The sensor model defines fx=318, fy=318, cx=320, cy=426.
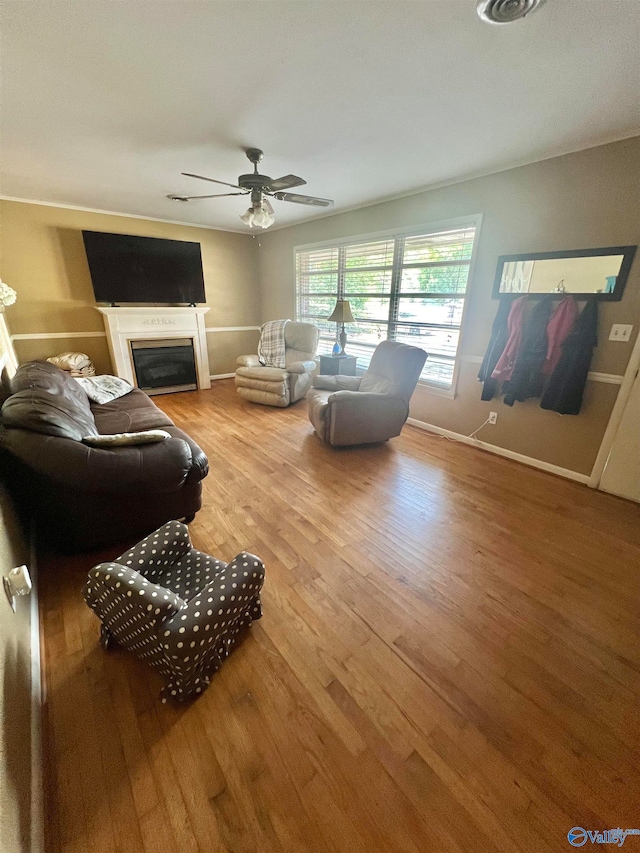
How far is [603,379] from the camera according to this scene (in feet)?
7.77

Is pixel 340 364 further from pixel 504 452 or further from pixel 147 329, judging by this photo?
pixel 147 329

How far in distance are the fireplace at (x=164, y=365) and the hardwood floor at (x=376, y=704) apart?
3.45 m

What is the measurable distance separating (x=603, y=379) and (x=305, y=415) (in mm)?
2824

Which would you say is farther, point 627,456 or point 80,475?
point 627,456

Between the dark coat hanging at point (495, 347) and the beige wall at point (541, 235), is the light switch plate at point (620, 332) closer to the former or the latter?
the beige wall at point (541, 235)

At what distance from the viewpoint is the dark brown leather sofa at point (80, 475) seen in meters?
1.48

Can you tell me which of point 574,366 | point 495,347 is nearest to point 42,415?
point 495,347

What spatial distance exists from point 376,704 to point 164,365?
193 inches

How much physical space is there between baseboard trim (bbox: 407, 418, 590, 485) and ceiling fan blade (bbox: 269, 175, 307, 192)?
2593 mm

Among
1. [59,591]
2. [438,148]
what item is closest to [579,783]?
[59,591]

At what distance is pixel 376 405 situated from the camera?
2.91 meters

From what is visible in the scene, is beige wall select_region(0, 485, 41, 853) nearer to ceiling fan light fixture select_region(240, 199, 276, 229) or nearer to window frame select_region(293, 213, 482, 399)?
ceiling fan light fixture select_region(240, 199, 276, 229)

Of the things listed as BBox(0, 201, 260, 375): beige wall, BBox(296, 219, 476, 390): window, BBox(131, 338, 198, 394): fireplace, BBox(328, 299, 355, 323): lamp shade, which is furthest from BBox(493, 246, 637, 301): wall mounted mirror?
BBox(0, 201, 260, 375): beige wall

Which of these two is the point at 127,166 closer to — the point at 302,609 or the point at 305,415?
the point at 305,415
